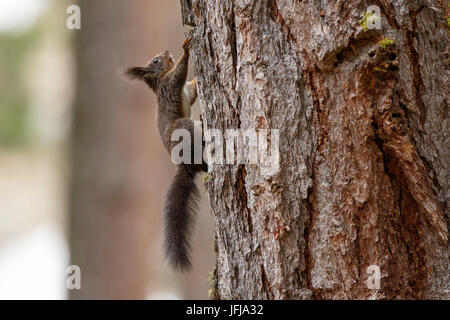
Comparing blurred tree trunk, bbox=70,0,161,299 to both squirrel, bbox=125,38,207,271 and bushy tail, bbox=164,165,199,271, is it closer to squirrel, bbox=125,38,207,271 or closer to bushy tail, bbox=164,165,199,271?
squirrel, bbox=125,38,207,271

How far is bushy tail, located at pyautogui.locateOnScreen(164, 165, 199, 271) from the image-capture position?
107 inches

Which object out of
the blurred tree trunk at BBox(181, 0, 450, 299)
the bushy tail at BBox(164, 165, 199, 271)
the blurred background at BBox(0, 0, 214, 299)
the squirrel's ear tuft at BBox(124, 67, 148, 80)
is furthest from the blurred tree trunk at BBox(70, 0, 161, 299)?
the blurred tree trunk at BBox(181, 0, 450, 299)

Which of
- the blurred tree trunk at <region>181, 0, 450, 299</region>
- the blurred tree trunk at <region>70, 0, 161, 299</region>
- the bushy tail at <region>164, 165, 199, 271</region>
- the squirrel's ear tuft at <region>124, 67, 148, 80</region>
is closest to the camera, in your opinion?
the blurred tree trunk at <region>181, 0, 450, 299</region>

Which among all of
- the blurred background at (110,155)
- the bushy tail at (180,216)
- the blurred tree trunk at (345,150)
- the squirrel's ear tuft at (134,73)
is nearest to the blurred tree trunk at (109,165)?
the blurred background at (110,155)

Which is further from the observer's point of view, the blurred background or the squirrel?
the blurred background

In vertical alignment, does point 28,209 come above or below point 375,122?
above

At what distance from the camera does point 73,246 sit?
17.3 ft

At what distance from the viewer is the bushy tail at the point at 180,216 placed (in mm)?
2713

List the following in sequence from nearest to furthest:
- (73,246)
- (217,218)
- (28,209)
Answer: (217,218) < (73,246) < (28,209)

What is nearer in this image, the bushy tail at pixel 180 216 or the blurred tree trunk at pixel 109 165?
the bushy tail at pixel 180 216

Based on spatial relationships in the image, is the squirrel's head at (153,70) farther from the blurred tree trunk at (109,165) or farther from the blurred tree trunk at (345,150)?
the blurred tree trunk at (345,150)
